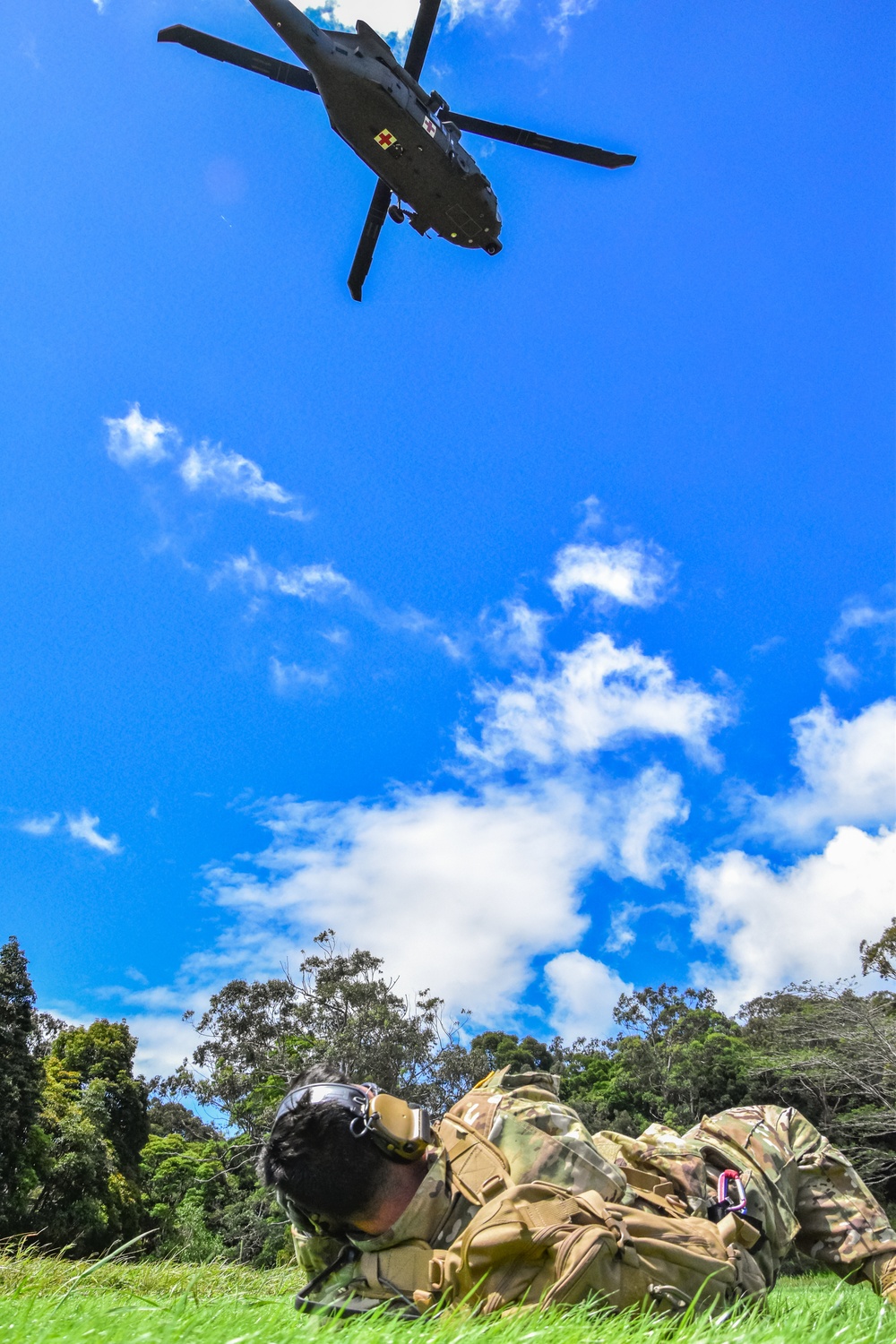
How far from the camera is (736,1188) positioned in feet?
9.11

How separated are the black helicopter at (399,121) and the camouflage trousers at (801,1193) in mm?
10906

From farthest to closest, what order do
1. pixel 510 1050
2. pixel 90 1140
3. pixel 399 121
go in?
1. pixel 510 1050
2. pixel 90 1140
3. pixel 399 121

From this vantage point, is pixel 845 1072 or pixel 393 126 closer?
pixel 393 126

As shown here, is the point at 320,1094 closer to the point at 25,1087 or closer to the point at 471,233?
the point at 471,233

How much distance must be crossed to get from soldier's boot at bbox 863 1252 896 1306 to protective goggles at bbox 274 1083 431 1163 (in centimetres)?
175

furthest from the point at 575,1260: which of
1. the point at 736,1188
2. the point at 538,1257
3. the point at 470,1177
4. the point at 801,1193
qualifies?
the point at 801,1193

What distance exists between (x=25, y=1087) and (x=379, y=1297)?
61.2 feet

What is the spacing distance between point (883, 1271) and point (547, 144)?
42.5ft

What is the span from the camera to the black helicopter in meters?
9.73

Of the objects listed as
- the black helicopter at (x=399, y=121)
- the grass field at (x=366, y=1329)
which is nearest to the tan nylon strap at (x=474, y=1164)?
the grass field at (x=366, y=1329)

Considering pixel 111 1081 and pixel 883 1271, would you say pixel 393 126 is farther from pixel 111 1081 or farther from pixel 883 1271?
pixel 111 1081

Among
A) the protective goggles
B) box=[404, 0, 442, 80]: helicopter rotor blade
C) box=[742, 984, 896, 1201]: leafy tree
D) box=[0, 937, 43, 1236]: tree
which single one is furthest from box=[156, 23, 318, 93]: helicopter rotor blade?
box=[742, 984, 896, 1201]: leafy tree

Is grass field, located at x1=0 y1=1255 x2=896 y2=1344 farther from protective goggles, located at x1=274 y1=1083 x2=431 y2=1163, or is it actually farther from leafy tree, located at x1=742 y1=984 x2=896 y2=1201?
leafy tree, located at x1=742 y1=984 x2=896 y2=1201

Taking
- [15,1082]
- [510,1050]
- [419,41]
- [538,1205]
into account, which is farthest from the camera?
[510,1050]
